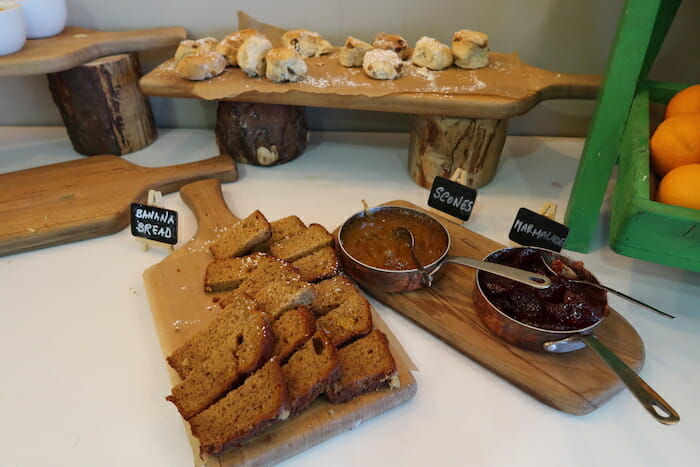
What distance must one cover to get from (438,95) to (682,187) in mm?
745

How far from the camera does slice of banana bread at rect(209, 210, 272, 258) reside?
1329 mm

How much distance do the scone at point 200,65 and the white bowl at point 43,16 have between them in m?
0.55

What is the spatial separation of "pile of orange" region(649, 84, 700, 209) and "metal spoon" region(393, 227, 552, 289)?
0.30 meters

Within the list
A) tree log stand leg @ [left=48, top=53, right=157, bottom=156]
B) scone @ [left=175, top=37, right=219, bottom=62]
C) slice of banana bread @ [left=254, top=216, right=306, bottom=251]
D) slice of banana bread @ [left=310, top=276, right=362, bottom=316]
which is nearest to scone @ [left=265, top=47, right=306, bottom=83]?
scone @ [left=175, top=37, right=219, bottom=62]

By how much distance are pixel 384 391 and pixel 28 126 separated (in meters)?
2.10

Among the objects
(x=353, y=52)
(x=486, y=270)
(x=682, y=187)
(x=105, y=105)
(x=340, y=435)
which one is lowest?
(x=340, y=435)

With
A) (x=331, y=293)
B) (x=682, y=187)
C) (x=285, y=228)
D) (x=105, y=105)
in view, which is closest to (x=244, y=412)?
(x=331, y=293)

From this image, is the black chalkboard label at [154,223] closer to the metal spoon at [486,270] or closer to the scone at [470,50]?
the metal spoon at [486,270]

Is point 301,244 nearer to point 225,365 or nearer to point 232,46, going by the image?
point 225,365

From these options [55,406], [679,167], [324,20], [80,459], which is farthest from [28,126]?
[679,167]

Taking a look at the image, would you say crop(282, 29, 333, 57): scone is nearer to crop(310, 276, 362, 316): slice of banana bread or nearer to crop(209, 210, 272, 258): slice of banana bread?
crop(209, 210, 272, 258): slice of banana bread

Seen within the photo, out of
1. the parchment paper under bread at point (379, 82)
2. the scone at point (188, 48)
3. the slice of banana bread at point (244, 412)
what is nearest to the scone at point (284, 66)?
the parchment paper under bread at point (379, 82)

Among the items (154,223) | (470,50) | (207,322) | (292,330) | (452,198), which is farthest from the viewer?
(470,50)

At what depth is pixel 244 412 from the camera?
926 mm
